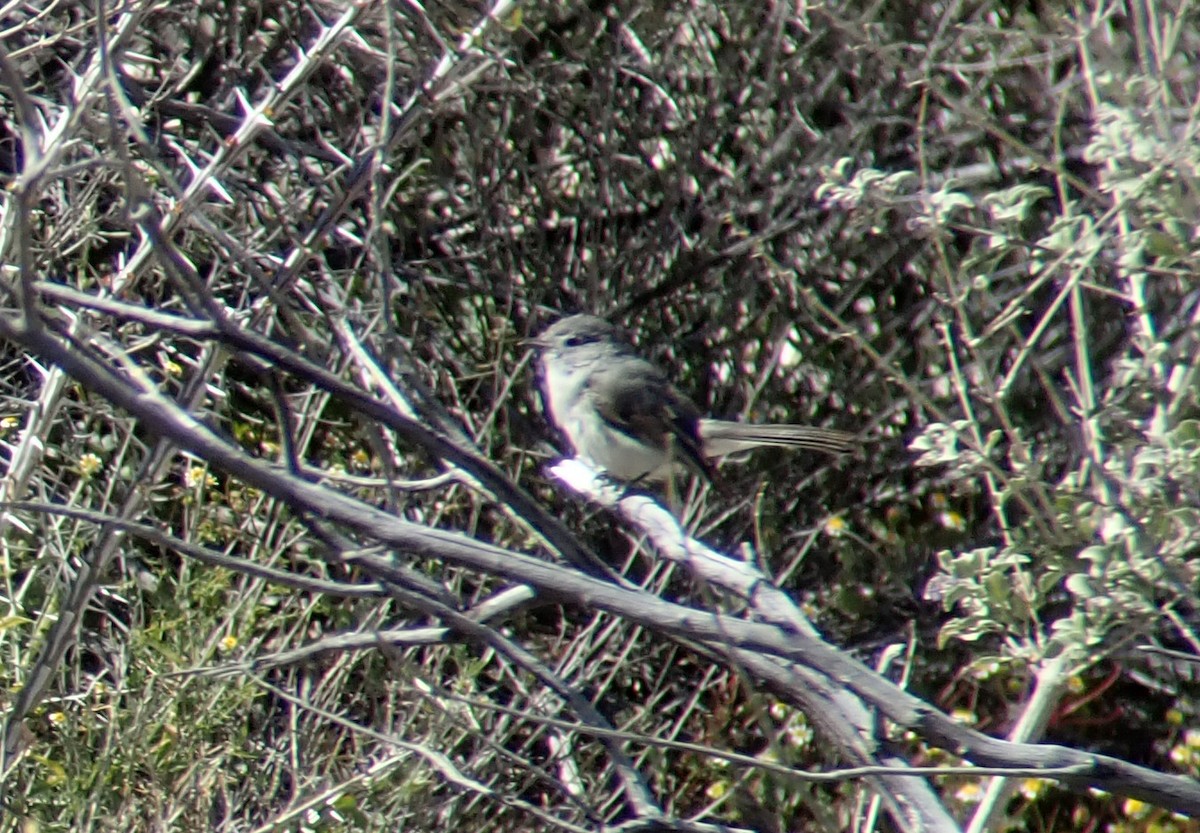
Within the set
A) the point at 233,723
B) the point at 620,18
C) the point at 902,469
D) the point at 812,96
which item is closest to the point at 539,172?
the point at 620,18

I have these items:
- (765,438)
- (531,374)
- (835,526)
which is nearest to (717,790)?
(835,526)

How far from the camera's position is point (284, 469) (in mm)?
1987

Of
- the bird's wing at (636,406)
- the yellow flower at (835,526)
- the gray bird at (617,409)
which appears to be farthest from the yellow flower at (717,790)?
the bird's wing at (636,406)

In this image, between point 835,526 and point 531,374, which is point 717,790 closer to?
point 835,526

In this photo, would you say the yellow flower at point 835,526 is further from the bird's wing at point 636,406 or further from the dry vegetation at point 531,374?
the bird's wing at point 636,406

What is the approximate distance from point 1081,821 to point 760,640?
4.22 metres

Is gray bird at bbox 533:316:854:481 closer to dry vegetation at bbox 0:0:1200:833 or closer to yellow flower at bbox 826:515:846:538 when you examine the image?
dry vegetation at bbox 0:0:1200:833

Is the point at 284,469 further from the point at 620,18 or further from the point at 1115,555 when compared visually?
the point at 620,18

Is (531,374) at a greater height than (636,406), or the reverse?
(636,406)

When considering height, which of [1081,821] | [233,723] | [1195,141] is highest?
[1195,141]

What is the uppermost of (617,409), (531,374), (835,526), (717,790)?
(617,409)

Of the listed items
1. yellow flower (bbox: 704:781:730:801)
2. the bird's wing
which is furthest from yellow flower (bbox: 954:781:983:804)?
the bird's wing

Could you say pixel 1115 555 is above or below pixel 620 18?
below

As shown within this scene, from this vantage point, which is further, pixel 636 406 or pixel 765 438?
pixel 636 406
